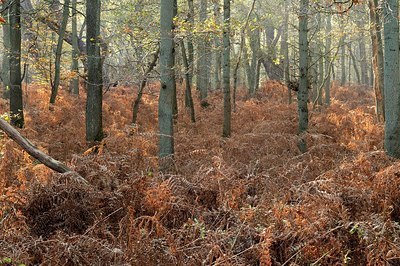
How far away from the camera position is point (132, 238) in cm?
405

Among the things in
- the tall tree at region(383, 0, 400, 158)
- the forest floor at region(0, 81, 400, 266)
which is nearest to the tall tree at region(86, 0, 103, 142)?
the forest floor at region(0, 81, 400, 266)

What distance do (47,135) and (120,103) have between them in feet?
18.7

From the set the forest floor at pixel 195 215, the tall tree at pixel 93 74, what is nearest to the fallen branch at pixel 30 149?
→ the forest floor at pixel 195 215

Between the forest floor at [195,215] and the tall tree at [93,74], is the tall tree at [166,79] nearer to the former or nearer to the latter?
the forest floor at [195,215]

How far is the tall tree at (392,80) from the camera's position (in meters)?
7.02

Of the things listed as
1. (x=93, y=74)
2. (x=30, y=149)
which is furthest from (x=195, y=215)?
(x=93, y=74)

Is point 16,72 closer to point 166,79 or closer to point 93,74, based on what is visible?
point 93,74

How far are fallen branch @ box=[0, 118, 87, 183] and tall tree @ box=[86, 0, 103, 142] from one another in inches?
165

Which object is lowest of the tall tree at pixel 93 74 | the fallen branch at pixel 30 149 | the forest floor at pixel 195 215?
the forest floor at pixel 195 215

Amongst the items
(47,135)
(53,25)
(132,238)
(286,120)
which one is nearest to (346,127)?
(286,120)

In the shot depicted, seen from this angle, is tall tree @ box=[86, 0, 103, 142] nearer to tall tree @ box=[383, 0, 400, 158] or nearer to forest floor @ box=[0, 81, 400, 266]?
forest floor @ box=[0, 81, 400, 266]

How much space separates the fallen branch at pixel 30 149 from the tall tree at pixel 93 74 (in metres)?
4.19

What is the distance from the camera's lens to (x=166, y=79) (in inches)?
285

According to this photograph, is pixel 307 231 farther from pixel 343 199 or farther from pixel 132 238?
pixel 132 238
